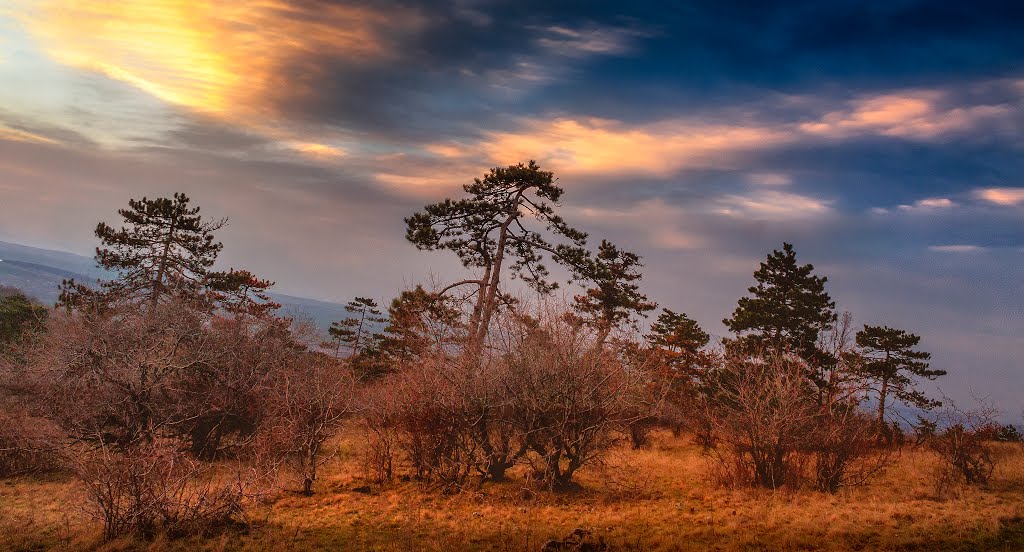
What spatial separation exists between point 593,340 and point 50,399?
1774 cm

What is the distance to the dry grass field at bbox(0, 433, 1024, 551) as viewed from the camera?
1012cm

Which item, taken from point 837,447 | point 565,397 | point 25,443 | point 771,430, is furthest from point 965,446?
point 25,443

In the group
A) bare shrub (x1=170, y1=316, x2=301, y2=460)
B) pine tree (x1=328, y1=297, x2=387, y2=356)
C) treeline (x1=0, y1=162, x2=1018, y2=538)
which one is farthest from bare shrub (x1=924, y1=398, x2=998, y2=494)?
pine tree (x1=328, y1=297, x2=387, y2=356)

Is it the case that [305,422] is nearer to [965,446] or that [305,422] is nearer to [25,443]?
[25,443]

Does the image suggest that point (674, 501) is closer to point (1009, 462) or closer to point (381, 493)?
point (381, 493)

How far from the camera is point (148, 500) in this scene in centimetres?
1023

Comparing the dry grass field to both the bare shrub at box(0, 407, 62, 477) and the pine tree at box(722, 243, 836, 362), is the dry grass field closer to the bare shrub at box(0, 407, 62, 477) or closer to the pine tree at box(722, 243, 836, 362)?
the bare shrub at box(0, 407, 62, 477)

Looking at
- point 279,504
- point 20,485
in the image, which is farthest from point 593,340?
point 20,485

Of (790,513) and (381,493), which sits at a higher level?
(790,513)

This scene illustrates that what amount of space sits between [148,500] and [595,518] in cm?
928

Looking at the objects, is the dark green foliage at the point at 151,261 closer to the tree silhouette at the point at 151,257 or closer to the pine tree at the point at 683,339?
the tree silhouette at the point at 151,257

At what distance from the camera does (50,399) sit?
56.2 feet

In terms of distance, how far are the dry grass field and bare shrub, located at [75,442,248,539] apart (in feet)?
1.33

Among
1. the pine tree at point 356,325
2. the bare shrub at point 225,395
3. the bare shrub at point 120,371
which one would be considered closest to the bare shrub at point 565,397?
the bare shrub at point 225,395
